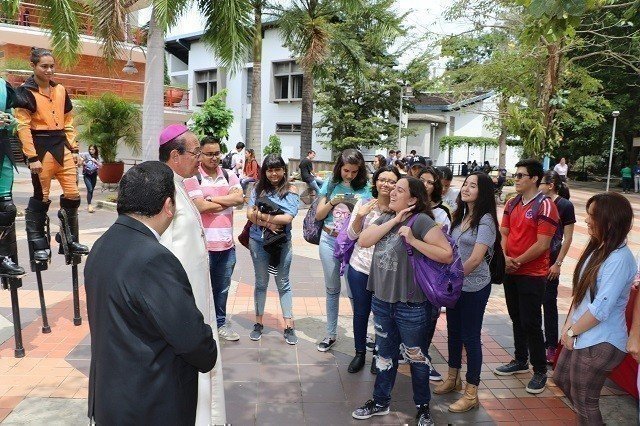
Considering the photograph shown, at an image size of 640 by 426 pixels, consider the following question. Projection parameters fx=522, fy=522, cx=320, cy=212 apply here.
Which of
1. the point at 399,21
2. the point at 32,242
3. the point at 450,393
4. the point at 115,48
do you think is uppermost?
the point at 399,21

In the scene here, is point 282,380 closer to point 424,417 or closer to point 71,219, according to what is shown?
point 424,417

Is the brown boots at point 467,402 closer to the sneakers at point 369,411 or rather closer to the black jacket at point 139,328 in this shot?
the sneakers at point 369,411

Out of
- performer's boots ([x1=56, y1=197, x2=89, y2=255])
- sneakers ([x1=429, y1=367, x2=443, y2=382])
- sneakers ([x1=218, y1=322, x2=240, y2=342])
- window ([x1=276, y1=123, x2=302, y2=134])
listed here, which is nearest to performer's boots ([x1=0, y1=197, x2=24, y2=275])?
performer's boots ([x1=56, y1=197, x2=89, y2=255])

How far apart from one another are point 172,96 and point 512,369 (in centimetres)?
2176

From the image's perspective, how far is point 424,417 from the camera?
3672 mm

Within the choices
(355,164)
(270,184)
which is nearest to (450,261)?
(355,164)

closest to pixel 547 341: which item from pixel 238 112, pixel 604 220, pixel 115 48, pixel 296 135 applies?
pixel 604 220

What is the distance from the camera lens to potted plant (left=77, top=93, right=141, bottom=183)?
17.5 meters

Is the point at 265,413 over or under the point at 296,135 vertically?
under

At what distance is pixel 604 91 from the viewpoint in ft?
91.0

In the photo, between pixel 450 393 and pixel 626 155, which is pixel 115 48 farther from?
pixel 626 155

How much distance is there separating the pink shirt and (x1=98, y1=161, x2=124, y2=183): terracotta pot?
1499cm

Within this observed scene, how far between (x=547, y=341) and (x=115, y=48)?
10201 mm

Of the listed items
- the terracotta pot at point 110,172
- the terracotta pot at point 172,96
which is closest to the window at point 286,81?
the terracotta pot at point 172,96
